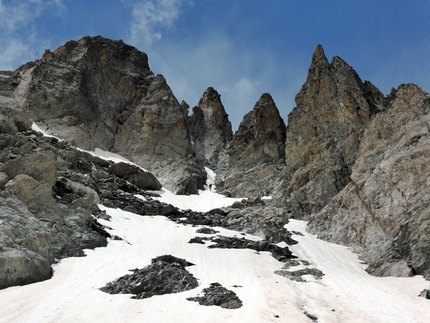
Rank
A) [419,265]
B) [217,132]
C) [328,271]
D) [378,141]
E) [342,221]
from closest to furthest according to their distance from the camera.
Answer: [419,265], [328,271], [342,221], [378,141], [217,132]

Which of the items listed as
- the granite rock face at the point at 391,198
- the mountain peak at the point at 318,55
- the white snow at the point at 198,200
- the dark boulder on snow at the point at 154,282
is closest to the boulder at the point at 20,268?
the dark boulder on snow at the point at 154,282

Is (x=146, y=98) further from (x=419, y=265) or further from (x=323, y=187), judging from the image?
(x=419, y=265)

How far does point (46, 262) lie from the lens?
20.0 meters

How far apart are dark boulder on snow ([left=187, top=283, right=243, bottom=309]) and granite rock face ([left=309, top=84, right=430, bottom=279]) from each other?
12.4 meters

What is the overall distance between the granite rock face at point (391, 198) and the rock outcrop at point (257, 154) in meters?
24.3

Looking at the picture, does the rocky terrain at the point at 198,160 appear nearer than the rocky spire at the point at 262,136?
Yes

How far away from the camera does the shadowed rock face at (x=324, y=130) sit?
4769 cm

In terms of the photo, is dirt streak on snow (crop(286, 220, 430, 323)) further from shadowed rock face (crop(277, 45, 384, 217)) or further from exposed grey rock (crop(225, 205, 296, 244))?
shadowed rock face (crop(277, 45, 384, 217))

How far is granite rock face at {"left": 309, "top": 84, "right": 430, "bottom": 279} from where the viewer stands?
25281 millimetres

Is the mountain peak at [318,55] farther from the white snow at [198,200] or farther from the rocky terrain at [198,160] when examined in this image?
the white snow at [198,200]

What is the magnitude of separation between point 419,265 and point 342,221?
14.8 meters

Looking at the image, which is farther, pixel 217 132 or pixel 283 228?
pixel 217 132

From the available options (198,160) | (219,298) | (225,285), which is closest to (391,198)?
(225,285)

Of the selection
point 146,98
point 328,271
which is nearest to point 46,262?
point 328,271
